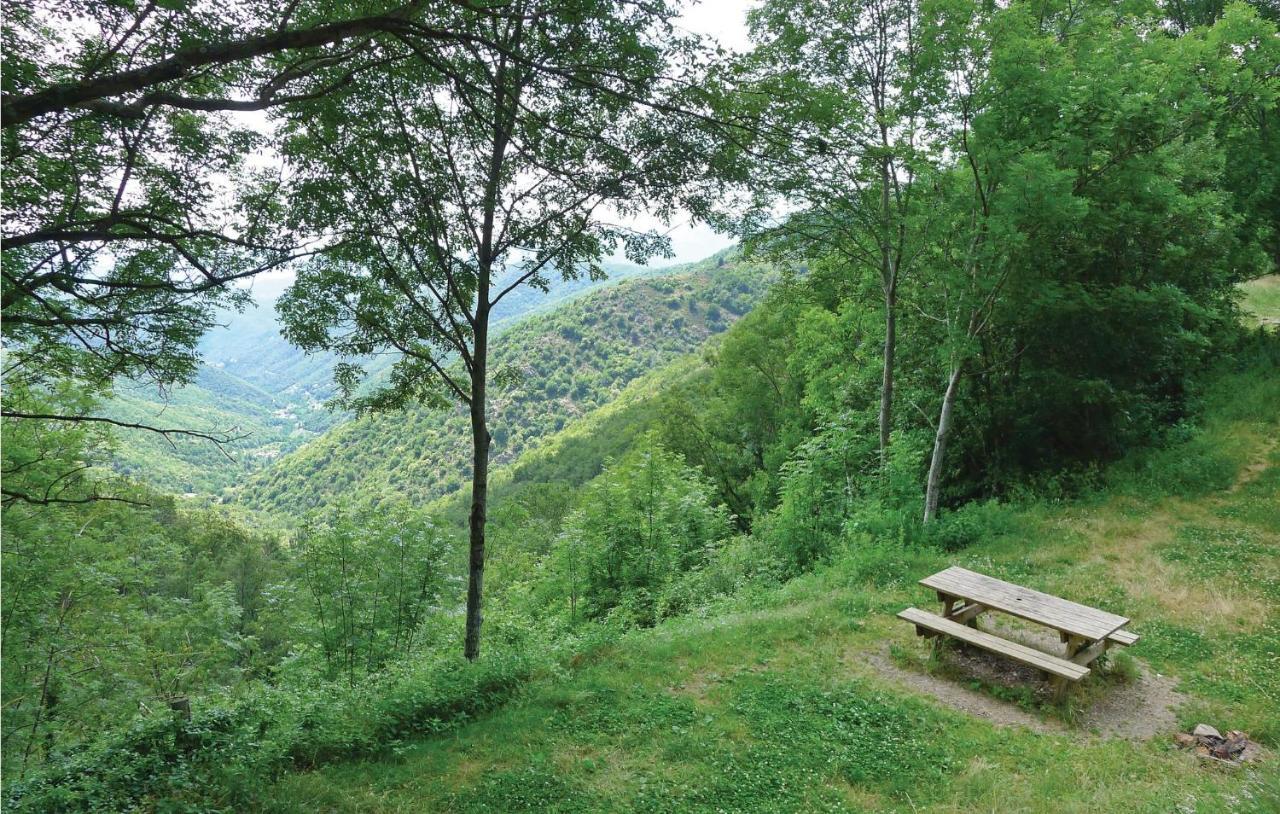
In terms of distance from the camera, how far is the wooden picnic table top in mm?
5781

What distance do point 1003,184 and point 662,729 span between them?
836 centimetres

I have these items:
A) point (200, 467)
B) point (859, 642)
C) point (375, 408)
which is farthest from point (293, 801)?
point (200, 467)

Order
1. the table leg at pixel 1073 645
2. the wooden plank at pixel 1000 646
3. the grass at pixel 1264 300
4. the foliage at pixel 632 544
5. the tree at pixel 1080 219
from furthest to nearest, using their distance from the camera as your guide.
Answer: the grass at pixel 1264 300 < the foliage at pixel 632 544 < the tree at pixel 1080 219 < the table leg at pixel 1073 645 < the wooden plank at pixel 1000 646

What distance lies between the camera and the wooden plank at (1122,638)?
234 inches

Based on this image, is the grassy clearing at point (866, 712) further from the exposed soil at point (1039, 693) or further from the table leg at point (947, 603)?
the table leg at point (947, 603)

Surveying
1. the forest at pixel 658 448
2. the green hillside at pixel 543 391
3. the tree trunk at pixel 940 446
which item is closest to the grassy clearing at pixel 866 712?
the forest at pixel 658 448

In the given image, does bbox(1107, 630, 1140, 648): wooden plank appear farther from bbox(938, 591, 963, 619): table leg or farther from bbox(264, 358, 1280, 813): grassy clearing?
bbox(938, 591, 963, 619): table leg

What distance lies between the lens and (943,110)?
882 cm

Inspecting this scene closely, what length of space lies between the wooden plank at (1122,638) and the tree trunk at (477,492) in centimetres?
671

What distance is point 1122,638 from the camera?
6027mm

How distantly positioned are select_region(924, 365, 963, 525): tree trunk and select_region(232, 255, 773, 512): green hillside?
239ft

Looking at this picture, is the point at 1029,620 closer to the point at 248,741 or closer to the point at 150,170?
the point at 248,741

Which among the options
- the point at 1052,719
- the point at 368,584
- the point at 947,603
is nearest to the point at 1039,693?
the point at 1052,719

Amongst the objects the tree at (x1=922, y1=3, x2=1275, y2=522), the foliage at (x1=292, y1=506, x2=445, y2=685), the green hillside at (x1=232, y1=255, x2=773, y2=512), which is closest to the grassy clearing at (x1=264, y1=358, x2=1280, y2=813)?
the tree at (x1=922, y1=3, x2=1275, y2=522)
